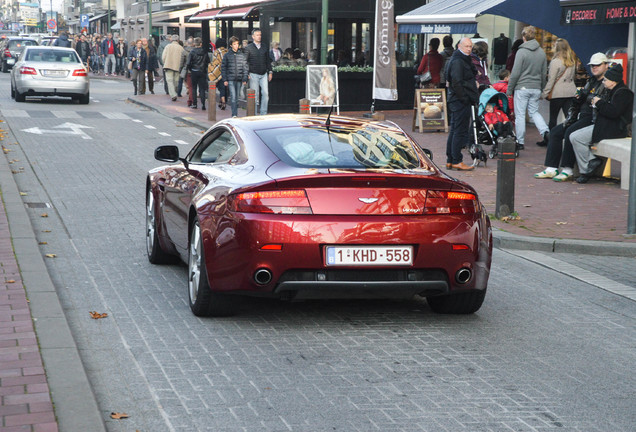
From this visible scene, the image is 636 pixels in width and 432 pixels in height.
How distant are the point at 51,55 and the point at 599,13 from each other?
19.1 m

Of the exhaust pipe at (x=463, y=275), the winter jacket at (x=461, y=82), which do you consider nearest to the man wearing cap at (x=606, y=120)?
the winter jacket at (x=461, y=82)

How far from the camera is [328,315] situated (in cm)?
676

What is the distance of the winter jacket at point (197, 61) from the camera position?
28203 millimetres

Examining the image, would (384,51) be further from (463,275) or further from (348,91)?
(463,275)

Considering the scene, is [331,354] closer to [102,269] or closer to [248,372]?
[248,372]

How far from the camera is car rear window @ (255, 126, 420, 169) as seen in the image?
6.48 m

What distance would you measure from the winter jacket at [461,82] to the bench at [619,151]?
1.98m

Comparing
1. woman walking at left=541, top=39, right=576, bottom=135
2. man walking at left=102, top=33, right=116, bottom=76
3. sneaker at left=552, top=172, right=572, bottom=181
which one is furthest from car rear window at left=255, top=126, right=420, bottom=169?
man walking at left=102, top=33, right=116, bottom=76

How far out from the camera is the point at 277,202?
19.8 ft

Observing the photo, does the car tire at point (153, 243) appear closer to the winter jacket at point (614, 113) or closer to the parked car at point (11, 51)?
the winter jacket at point (614, 113)

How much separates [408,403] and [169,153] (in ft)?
11.6

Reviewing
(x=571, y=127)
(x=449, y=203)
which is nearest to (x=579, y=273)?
(x=449, y=203)

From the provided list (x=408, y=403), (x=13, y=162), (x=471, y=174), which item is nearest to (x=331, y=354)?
(x=408, y=403)

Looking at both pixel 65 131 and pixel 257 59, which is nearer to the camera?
pixel 65 131
